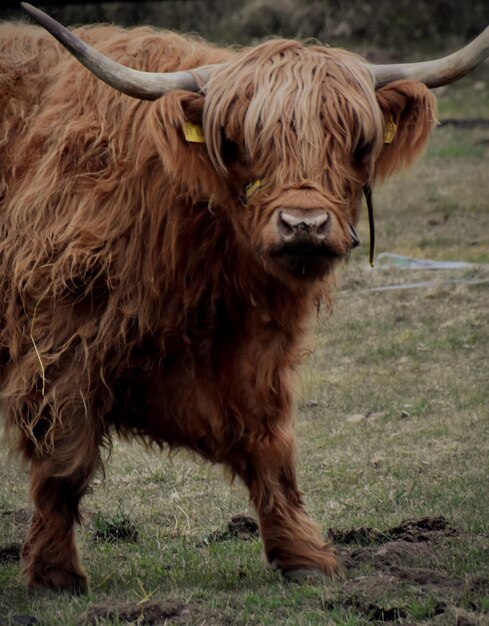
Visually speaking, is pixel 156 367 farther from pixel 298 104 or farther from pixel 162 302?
pixel 298 104

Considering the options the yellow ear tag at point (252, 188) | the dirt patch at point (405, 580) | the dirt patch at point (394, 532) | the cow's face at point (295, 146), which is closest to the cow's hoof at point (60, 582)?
the dirt patch at point (405, 580)

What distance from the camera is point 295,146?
4.16 meters

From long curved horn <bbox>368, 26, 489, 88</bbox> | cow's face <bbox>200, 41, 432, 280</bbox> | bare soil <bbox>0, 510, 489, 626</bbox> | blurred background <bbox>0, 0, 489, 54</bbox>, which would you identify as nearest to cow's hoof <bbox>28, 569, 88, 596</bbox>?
bare soil <bbox>0, 510, 489, 626</bbox>

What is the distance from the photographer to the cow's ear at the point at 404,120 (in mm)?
4484

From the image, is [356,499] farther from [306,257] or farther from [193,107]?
[193,107]

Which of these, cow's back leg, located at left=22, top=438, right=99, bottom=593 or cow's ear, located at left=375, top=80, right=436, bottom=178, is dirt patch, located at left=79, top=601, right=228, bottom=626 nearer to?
cow's back leg, located at left=22, top=438, right=99, bottom=593

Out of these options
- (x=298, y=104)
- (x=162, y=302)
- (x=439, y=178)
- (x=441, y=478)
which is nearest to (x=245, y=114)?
(x=298, y=104)

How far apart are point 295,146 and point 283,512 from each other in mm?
1436

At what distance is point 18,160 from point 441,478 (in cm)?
248

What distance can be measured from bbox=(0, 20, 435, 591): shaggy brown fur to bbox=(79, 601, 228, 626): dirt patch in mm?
667

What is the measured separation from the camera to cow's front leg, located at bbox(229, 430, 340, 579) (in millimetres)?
4766

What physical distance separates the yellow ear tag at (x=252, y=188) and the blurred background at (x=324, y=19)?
47.2ft

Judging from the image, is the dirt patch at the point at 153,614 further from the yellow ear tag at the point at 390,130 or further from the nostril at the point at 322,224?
the yellow ear tag at the point at 390,130

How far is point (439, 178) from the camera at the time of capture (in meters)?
13.6
